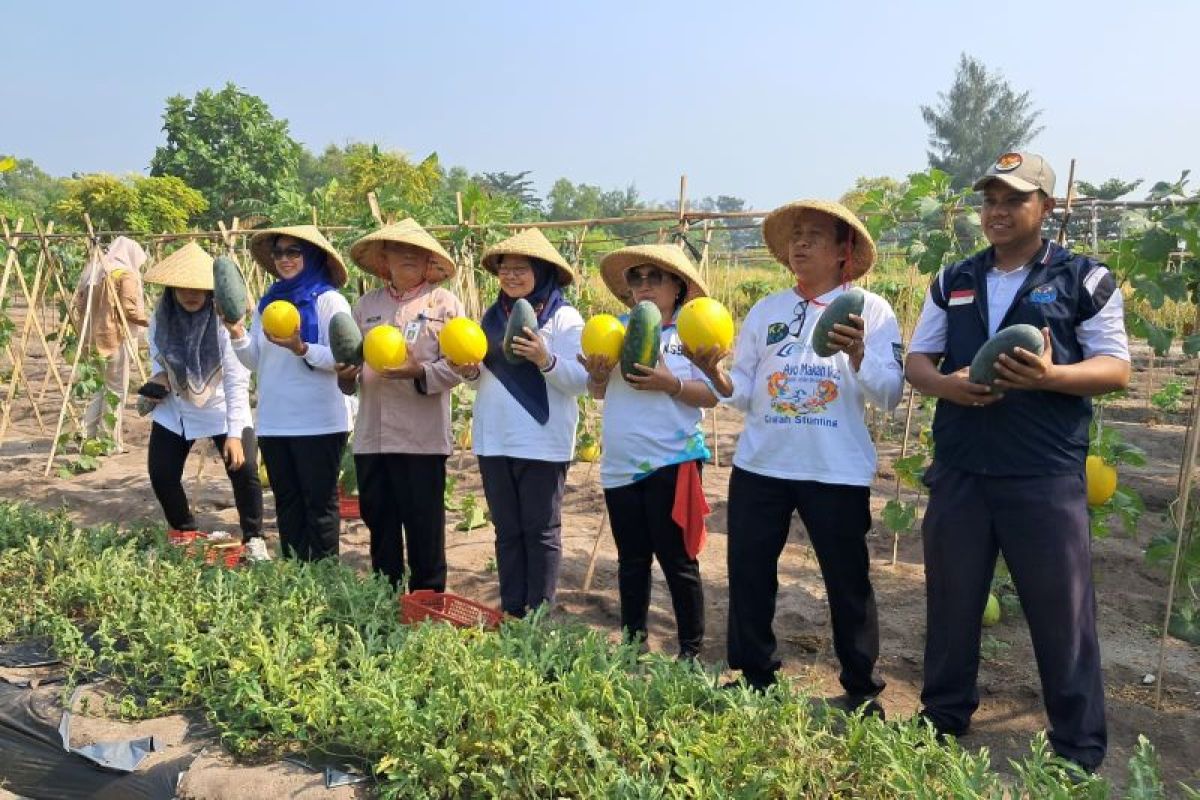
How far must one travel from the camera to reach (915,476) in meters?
5.19

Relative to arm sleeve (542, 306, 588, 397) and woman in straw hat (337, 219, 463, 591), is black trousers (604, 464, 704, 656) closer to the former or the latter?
arm sleeve (542, 306, 588, 397)

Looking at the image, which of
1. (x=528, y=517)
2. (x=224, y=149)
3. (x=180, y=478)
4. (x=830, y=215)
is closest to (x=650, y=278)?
(x=830, y=215)

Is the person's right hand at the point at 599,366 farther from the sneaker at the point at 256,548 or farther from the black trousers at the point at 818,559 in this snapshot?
the sneaker at the point at 256,548

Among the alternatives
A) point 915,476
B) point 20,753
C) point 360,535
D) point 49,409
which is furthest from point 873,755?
point 49,409

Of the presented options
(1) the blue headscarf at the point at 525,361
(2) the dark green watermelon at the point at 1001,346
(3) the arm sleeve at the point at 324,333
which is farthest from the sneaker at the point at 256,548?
(2) the dark green watermelon at the point at 1001,346

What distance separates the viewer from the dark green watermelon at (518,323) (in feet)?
13.5

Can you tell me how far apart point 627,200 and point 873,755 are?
248ft

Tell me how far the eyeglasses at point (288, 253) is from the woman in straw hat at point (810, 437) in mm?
2360

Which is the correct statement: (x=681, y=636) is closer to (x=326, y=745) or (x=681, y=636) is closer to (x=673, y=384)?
(x=673, y=384)

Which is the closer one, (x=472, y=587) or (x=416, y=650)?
(x=416, y=650)

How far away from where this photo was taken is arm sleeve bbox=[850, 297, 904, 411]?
3.48 metres

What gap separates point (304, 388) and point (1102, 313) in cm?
361

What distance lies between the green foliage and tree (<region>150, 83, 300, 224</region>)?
36613 millimetres

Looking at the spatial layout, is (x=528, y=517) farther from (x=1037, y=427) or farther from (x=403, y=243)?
(x=1037, y=427)
